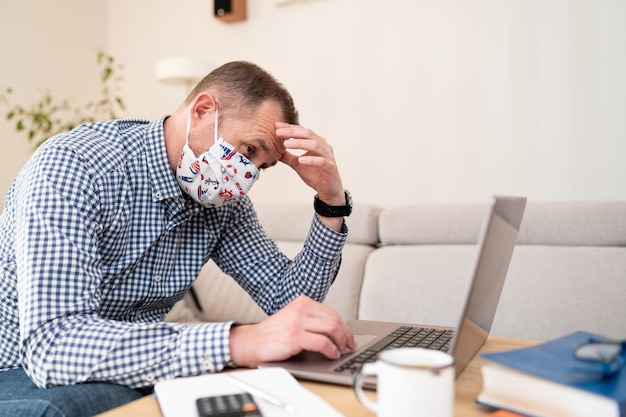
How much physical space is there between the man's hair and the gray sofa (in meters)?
0.81

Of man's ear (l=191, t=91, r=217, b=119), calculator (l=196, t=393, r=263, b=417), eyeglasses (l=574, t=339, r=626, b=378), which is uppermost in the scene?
man's ear (l=191, t=91, r=217, b=119)

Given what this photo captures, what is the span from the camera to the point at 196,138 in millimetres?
1161

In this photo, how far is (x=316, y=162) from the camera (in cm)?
119

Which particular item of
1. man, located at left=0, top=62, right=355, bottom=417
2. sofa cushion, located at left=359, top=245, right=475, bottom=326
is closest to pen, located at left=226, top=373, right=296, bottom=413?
man, located at left=0, top=62, right=355, bottom=417

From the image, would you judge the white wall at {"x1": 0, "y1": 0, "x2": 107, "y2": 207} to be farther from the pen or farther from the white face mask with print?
the pen

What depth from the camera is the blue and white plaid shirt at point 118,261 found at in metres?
0.77

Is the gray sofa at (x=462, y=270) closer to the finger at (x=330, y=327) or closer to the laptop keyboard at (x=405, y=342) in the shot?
the laptop keyboard at (x=405, y=342)

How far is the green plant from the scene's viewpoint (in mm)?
2789

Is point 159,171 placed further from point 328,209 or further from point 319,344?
point 319,344

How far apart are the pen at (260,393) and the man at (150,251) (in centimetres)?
11

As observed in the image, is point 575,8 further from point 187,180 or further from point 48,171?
point 48,171

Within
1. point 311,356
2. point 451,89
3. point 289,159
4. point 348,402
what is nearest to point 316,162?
point 289,159

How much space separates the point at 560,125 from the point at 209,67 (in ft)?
5.44

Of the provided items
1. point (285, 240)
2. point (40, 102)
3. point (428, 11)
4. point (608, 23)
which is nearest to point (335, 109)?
point (428, 11)
